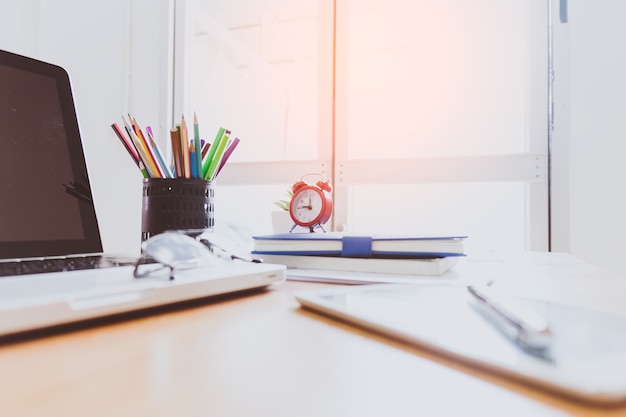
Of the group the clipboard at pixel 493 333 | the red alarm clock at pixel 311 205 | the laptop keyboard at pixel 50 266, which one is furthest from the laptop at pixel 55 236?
the red alarm clock at pixel 311 205

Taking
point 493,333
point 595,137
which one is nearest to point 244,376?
point 493,333

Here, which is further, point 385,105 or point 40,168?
point 385,105

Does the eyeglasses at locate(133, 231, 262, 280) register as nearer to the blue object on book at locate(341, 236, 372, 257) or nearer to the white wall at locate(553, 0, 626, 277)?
the blue object on book at locate(341, 236, 372, 257)

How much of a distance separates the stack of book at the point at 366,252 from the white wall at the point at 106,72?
Result: 114 centimetres

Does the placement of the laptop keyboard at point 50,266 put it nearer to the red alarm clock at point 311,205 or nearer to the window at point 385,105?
the red alarm clock at point 311,205

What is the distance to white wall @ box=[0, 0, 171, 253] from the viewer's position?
1.67 m

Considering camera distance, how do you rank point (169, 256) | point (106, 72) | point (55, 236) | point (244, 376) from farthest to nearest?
point (106, 72) → point (55, 236) → point (169, 256) → point (244, 376)

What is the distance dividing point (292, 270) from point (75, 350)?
392 millimetres

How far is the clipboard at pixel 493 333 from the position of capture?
192 millimetres

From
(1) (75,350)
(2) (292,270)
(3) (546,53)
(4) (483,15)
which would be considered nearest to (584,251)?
(3) (546,53)

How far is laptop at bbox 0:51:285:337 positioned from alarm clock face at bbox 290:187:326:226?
39 cm

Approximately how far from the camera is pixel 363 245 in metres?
0.62

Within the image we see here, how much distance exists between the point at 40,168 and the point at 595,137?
161 centimetres

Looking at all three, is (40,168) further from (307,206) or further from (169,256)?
(307,206)
